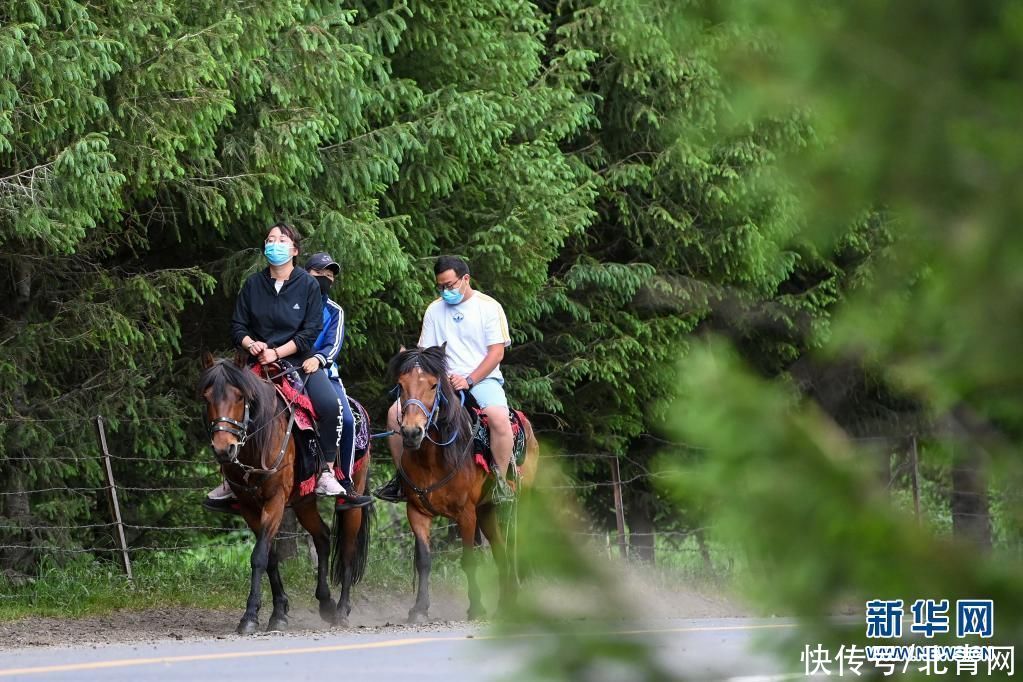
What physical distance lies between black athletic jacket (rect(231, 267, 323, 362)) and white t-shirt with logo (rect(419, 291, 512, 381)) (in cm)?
95

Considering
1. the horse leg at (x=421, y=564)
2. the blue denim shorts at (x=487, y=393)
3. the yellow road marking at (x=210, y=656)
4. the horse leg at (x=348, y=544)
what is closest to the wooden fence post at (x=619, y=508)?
the horse leg at (x=348, y=544)

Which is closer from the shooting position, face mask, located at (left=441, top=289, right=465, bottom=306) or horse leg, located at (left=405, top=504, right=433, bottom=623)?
horse leg, located at (left=405, top=504, right=433, bottom=623)

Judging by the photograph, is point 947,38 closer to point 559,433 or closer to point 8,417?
point 8,417

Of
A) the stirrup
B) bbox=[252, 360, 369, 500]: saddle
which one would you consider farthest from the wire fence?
bbox=[252, 360, 369, 500]: saddle

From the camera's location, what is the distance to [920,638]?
87.7 inches

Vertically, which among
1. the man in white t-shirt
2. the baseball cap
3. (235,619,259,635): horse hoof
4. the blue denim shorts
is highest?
the baseball cap

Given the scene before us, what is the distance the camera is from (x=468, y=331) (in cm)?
1316

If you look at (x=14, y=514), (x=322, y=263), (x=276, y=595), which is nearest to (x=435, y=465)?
(x=276, y=595)

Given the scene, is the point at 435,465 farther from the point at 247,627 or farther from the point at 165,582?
the point at 165,582

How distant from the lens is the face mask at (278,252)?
12555mm

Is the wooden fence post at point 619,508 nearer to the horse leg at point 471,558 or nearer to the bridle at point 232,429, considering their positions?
the horse leg at point 471,558

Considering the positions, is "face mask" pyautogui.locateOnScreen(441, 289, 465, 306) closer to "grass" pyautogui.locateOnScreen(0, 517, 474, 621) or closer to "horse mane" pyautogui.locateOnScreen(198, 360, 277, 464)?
"horse mane" pyautogui.locateOnScreen(198, 360, 277, 464)

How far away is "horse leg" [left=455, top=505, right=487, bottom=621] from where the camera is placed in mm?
12758

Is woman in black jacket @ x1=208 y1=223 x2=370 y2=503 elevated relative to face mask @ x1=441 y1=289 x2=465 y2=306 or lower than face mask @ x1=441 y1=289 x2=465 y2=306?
lower
